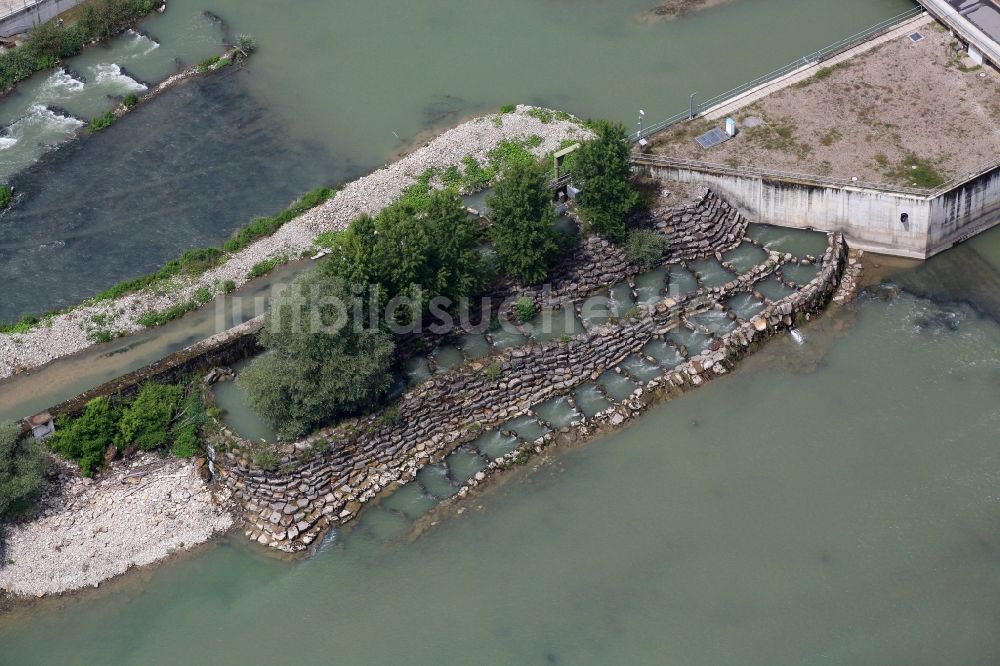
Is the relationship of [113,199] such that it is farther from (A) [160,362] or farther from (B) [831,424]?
(B) [831,424]

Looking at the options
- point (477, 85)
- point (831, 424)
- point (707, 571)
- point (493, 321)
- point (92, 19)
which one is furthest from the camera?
point (92, 19)

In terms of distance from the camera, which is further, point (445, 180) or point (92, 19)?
point (92, 19)

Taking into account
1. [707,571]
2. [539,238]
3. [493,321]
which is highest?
[539,238]

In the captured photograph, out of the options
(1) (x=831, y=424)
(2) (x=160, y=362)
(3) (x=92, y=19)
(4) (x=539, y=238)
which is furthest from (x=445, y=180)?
(3) (x=92, y=19)

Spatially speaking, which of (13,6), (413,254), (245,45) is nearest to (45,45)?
(13,6)

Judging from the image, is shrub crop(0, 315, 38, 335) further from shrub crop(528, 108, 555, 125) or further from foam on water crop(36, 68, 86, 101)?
shrub crop(528, 108, 555, 125)

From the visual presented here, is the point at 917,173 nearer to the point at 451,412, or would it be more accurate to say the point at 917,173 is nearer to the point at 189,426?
the point at 451,412

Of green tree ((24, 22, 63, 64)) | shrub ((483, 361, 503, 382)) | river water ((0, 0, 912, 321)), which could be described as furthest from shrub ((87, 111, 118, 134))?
shrub ((483, 361, 503, 382))
